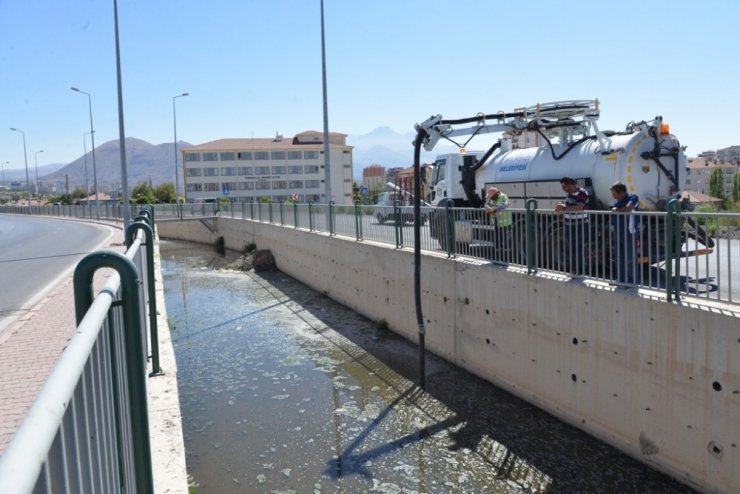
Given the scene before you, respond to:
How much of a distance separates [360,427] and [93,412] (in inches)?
271

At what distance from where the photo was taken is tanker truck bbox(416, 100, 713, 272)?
8914 millimetres

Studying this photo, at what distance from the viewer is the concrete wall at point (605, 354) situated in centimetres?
591

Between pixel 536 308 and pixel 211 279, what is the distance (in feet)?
56.0

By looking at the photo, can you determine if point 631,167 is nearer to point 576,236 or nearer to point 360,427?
point 576,236

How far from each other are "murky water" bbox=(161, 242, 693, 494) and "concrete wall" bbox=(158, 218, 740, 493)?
302 millimetres

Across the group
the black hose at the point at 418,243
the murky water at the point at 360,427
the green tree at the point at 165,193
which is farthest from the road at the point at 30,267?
the green tree at the point at 165,193

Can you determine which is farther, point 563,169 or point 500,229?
point 563,169

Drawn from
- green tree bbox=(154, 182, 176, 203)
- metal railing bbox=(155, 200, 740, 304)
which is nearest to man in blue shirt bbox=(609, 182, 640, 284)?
metal railing bbox=(155, 200, 740, 304)

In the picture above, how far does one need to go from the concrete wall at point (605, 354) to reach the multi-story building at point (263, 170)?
90384 millimetres

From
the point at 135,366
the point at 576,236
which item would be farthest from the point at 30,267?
the point at 135,366

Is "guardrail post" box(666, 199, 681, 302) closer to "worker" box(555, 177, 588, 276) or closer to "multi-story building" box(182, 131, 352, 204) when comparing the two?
"worker" box(555, 177, 588, 276)

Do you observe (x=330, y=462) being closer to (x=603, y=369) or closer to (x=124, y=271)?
(x=603, y=369)

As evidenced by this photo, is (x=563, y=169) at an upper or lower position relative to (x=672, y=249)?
upper

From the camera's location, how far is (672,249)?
6.48 metres
